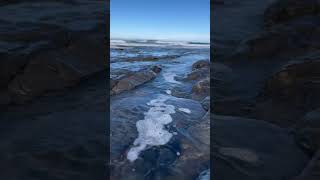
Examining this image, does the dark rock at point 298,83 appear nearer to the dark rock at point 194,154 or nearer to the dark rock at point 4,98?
the dark rock at point 194,154

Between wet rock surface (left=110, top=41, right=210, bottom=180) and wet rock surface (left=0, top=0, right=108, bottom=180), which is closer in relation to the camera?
wet rock surface (left=0, top=0, right=108, bottom=180)

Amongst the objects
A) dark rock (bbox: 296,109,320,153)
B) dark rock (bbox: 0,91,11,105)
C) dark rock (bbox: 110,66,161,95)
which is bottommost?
dark rock (bbox: 296,109,320,153)

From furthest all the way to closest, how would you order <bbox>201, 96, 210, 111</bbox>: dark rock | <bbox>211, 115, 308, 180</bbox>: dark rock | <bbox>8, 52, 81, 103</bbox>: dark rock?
<bbox>201, 96, 210, 111</bbox>: dark rock, <bbox>8, 52, 81, 103</bbox>: dark rock, <bbox>211, 115, 308, 180</bbox>: dark rock

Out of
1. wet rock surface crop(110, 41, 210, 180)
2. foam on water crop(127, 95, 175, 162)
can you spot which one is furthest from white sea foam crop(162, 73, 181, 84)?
foam on water crop(127, 95, 175, 162)

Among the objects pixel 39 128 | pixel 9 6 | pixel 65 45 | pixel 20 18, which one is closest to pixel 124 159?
pixel 39 128

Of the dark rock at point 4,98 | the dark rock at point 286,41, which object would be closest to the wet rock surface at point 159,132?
the dark rock at point 286,41

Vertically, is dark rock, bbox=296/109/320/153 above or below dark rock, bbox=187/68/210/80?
below

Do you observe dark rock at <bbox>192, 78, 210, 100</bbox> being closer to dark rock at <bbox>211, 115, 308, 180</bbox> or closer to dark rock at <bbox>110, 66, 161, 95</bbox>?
dark rock at <bbox>110, 66, 161, 95</bbox>
